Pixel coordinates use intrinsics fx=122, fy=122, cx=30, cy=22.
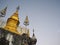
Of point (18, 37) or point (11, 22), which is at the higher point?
point (11, 22)

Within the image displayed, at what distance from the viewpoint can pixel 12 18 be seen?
37531 millimetres

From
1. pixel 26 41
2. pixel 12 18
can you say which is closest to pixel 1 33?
pixel 26 41

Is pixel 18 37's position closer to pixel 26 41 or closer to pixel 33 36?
pixel 26 41

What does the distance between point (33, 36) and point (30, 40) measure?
6.87 feet

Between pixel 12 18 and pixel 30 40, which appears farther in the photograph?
pixel 12 18

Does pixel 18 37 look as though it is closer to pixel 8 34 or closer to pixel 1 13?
pixel 8 34

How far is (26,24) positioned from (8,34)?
37.9ft

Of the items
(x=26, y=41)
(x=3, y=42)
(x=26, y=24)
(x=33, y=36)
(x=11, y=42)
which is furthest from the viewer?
(x=26, y=24)

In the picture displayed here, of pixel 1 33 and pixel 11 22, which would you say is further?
pixel 11 22

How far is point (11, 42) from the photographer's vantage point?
96.8 ft

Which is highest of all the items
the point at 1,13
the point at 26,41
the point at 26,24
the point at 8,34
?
the point at 1,13

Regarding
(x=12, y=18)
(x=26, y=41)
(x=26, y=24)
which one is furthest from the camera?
(x=26, y=24)

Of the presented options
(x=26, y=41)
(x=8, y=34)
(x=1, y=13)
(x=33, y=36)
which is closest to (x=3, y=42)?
(x=8, y=34)

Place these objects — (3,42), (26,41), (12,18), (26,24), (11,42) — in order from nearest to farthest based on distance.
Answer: (3,42) → (11,42) → (26,41) → (12,18) → (26,24)
